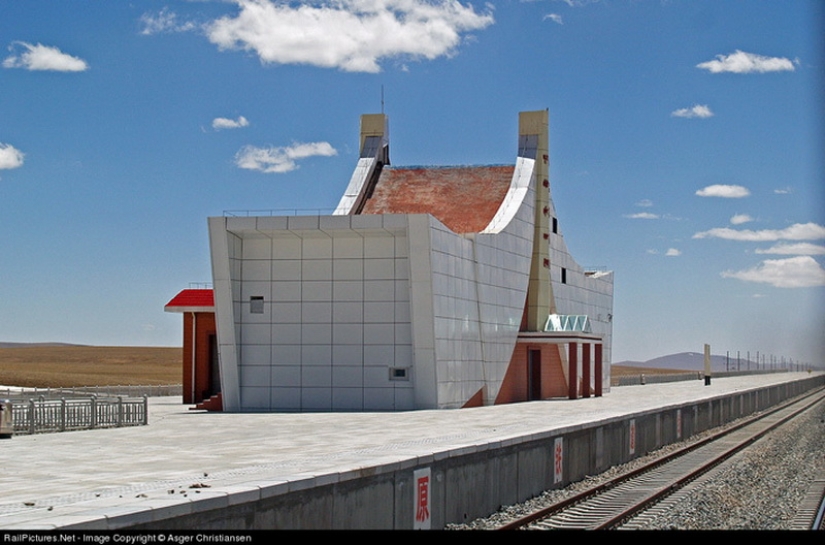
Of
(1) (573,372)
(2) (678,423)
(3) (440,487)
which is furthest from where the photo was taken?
(1) (573,372)

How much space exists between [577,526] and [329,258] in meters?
23.0

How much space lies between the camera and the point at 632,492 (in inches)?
778

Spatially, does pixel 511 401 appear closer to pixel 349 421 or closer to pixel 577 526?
pixel 349 421

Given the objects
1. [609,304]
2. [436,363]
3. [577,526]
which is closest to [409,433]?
[577,526]

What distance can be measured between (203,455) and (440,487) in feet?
20.9

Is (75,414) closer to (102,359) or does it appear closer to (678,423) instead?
(678,423)

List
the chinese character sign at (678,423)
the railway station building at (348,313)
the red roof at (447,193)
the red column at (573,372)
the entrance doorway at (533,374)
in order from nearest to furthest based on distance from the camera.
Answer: the chinese character sign at (678,423) → the railway station building at (348,313) → the red roof at (447,193) → the entrance doorway at (533,374) → the red column at (573,372)

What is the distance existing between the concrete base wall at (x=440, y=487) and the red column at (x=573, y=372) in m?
23.3

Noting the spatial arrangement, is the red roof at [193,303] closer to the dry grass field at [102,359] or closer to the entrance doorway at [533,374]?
the entrance doorway at [533,374]

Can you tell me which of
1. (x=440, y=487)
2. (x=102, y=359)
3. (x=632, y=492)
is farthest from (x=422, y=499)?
(x=102, y=359)

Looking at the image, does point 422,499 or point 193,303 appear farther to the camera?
point 193,303

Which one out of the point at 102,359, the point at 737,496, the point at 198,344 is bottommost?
the point at 102,359

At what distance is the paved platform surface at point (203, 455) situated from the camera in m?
10.7

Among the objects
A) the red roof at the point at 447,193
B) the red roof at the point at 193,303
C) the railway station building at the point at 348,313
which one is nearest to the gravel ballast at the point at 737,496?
the railway station building at the point at 348,313
